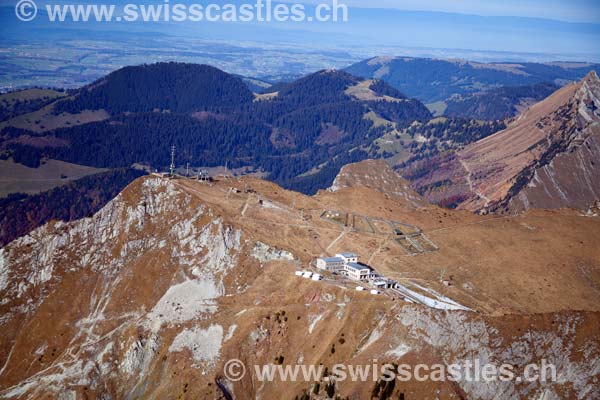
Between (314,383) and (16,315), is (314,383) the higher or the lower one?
the higher one

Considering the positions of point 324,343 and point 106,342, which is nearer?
point 324,343

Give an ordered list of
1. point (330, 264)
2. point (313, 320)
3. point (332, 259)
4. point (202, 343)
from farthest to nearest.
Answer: point (332, 259)
point (330, 264)
point (202, 343)
point (313, 320)

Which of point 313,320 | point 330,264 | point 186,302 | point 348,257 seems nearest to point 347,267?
point 330,264

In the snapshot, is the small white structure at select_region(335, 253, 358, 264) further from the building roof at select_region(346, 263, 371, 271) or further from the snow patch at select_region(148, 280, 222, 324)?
the snow patch at select_region(148, 280, 222, 324)

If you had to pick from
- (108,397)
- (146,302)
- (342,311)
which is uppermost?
(342,311)

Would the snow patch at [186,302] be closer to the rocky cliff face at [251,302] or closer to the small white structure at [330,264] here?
the rocky cliff face at [251,302]

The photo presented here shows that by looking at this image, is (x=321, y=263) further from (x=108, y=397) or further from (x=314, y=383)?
(x=108, y=397)

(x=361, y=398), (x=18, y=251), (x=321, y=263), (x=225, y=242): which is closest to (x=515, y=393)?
(x=361, y=398)

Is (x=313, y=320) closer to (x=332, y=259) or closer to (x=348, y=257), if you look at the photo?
(x=332, y=259)
